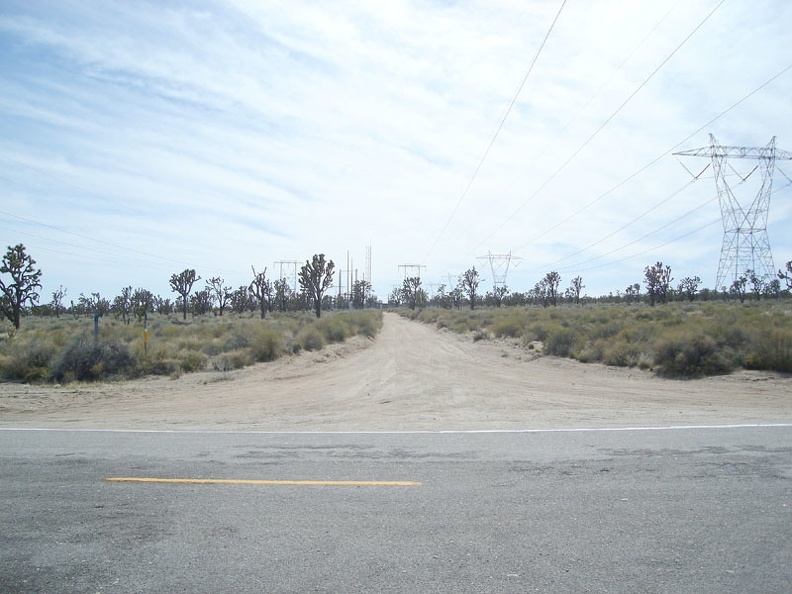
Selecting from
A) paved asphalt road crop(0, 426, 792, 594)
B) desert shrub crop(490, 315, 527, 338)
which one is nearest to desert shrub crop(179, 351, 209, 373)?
paved asphalt road crop(0, 426, 792, 594)

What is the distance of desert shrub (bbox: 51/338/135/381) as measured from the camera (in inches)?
777

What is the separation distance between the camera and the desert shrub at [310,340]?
2945cm

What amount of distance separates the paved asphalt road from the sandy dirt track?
8.96 feet

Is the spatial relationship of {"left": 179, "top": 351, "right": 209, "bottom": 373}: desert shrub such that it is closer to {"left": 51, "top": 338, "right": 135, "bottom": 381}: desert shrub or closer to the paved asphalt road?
{"left": 51, "top": 338, "right": 135, "bottom": 381}: desert shrub

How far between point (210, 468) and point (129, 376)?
574 inches

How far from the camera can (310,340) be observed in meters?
30.0

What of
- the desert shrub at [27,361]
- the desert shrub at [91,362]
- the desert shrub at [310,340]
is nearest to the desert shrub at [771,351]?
the desert shrub at [310,340]

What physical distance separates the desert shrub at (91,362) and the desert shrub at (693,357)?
19.0m

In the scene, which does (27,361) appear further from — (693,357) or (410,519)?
(693,357)

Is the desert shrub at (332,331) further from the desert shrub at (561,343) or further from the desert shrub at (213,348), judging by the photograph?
the desert shrub at (561,343)

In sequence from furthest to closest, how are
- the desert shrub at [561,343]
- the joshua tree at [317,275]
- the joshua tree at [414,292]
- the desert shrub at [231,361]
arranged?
1. the joshua tree at [414,292]
2. the joshua tree at [317,275]
3. the desert shrub at [561,343]
4. the desert shrub at [231,361]

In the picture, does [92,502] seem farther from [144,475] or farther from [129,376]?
[129,376]

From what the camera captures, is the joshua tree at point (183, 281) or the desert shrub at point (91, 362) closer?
the desert shrub at point (91, 362)

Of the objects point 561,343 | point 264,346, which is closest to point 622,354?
point 561,343
